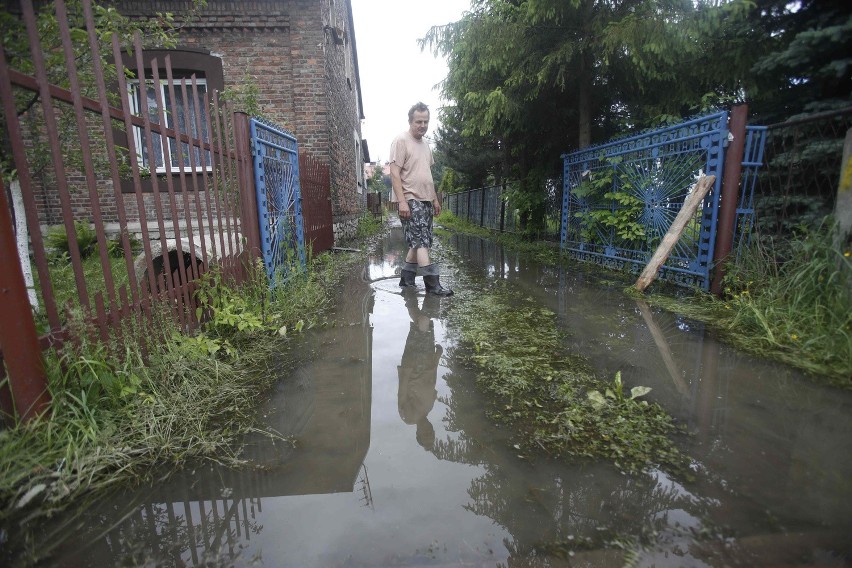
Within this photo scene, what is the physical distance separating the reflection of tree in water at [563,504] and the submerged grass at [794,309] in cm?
168

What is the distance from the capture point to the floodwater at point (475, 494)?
132 cm

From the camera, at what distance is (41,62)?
5.60 feet

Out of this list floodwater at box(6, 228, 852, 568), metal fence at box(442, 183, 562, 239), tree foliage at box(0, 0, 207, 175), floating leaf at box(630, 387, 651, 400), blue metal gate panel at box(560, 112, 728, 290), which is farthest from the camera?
metal fence at box(442, 183, 562, 239)

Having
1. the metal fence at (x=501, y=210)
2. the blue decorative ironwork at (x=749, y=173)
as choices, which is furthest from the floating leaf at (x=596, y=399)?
the metal fence at (x=501, y=210)

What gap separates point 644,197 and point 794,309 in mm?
2839

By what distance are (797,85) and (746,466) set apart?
4683mm

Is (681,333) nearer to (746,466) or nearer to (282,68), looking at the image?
(746,466)

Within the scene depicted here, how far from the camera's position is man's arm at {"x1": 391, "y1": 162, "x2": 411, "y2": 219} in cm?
464

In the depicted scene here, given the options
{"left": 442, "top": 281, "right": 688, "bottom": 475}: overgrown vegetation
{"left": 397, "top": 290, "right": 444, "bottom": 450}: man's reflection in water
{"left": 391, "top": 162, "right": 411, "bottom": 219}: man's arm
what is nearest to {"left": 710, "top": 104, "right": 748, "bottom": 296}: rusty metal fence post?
{"left": 442, "top": 281, "right": 688, "bottom": 475}: overgrown vegetation

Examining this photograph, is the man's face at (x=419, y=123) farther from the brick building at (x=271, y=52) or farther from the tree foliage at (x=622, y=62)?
the brick building at (x=271, y=52)

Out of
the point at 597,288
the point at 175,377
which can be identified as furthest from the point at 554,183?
the point at 175,377

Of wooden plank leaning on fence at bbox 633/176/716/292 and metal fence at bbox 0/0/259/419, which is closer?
metal fence at bbox 0/0/259/419

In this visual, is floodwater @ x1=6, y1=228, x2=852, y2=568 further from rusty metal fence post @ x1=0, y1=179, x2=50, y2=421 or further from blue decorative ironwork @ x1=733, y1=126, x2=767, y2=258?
blue decorative ironwork @ x1=733, y1=126, x2=767, y2=258

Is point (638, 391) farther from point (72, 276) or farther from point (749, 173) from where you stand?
point (72, 276)
